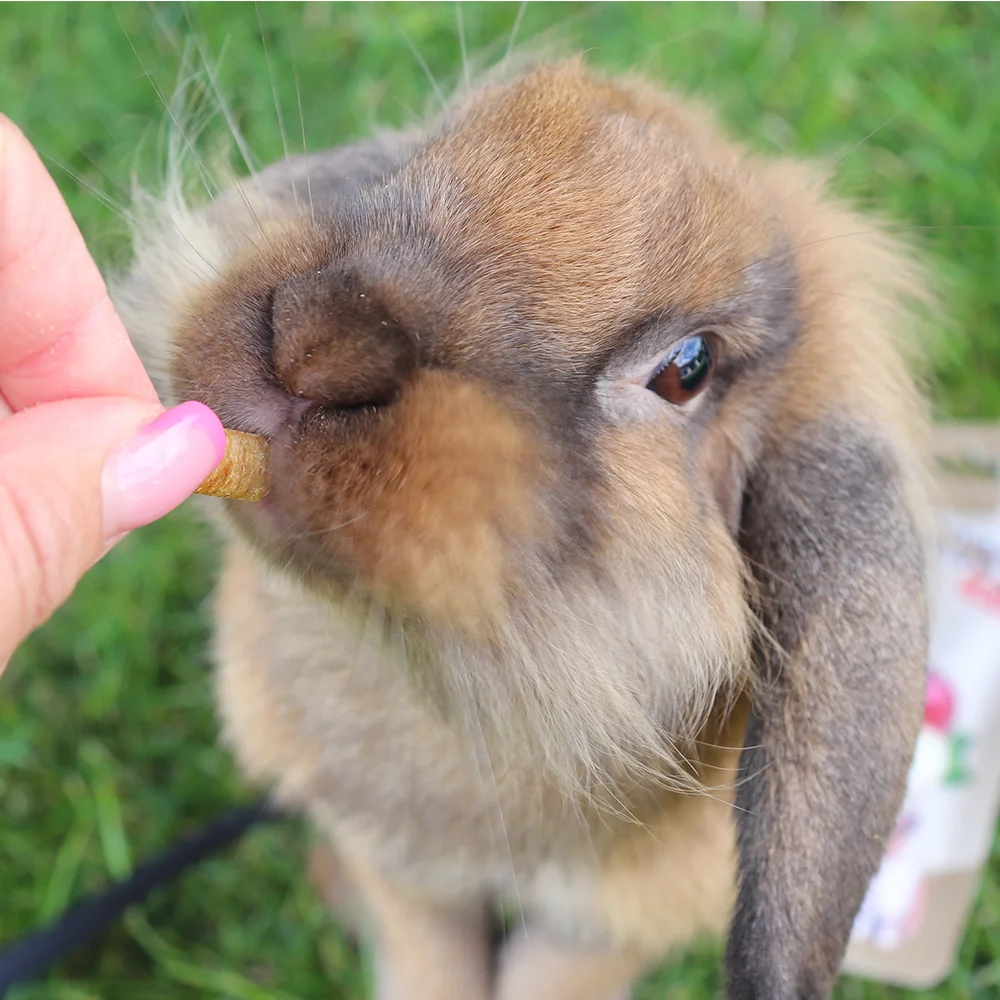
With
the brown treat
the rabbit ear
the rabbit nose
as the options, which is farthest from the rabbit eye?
the brown treat

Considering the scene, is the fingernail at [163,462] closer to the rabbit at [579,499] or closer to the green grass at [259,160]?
the rabbit at [579,499]

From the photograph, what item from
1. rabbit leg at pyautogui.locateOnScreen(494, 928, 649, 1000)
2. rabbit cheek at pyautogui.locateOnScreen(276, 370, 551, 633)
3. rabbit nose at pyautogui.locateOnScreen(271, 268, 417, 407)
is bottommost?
rabbit leg at pyautogui.locateOnScreen(494, 928, 649, 1000)

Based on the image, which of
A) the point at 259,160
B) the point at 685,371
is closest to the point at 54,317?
the point at 685,371

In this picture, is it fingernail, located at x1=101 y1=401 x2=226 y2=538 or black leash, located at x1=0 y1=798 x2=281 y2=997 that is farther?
black leash, located at x1=0 y1=798 x2=281 y2=997

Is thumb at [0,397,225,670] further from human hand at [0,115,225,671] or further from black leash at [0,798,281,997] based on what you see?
black leash at [0,798,281,997]

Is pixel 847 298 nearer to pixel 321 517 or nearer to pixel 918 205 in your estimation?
pixel 321 517

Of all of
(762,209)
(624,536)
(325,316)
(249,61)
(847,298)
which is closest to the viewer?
(325,316)

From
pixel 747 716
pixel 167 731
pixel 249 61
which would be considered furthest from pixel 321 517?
pixel 249 61
